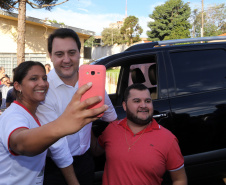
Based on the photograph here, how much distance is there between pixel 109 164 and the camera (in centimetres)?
200

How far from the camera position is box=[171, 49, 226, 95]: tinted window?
9.21 ft

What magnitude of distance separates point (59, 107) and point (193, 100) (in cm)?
167

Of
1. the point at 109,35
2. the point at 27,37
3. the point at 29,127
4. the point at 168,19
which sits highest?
the point at 109,35

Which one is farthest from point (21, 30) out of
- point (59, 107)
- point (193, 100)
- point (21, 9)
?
point (59, 107)

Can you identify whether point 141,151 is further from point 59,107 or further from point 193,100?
point 193,100

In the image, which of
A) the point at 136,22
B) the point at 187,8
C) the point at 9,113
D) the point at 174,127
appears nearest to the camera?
the point at 9,113

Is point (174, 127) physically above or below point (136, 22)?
below

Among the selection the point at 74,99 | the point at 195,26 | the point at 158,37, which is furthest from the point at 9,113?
the point at 195,26

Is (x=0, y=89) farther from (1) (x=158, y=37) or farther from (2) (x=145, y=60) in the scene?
(1) (x=158, y=37)

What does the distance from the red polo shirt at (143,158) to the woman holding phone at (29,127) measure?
0.65 metres

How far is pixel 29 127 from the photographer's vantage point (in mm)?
1239

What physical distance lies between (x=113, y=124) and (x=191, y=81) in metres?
1.19

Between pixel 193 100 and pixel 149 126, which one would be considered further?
pixel 193 100

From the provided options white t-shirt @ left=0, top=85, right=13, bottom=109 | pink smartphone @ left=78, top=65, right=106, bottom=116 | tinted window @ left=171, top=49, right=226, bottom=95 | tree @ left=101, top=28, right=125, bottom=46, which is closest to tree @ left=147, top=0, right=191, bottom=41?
tree @ left=101, top=28, right=125, bottom=46
